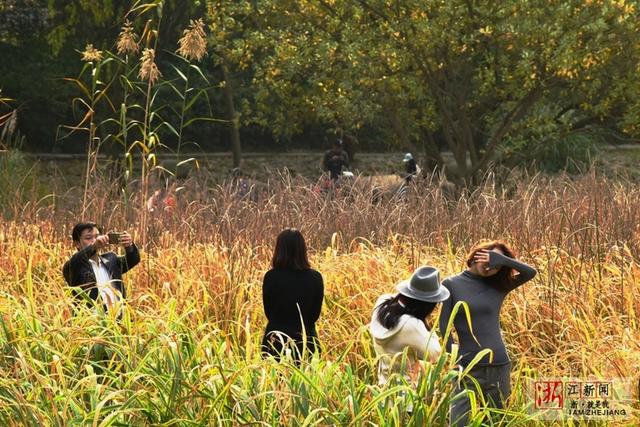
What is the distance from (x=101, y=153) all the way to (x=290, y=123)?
1106 centimetres

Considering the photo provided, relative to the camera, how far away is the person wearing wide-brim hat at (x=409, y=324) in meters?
5.31

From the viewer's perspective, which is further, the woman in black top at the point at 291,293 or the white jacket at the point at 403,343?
the woman in black top at the point at 291,293

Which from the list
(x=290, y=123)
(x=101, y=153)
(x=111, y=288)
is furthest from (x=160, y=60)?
(x=111, y=288)

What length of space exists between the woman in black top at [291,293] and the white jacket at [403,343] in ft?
2.76

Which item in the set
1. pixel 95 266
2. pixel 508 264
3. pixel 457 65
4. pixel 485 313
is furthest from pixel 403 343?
pixel 457 65

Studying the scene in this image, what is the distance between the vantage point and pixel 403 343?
536 centimetres

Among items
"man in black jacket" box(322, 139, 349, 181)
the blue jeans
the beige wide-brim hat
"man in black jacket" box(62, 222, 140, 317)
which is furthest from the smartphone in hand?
"man in black jacket" box(322, 139, 349, 181)

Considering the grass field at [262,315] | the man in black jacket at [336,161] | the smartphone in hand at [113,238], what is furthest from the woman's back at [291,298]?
the man in black jacket at [336,161]

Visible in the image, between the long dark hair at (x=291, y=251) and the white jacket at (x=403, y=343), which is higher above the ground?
the long dark hair at (x=291, y=251)

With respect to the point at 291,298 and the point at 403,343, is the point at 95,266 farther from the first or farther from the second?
the point at 403,343

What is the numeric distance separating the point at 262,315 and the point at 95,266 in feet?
3.67

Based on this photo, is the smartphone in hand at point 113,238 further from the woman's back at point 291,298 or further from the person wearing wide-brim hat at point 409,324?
the person wearing wide-brim hat at point 409,324

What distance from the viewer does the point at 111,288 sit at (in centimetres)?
653

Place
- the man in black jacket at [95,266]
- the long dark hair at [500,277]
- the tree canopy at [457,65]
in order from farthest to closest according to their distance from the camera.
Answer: the tree canopy at [457,65] → the man in black jacket at [95,266] → the long dark hair at [500,277]
